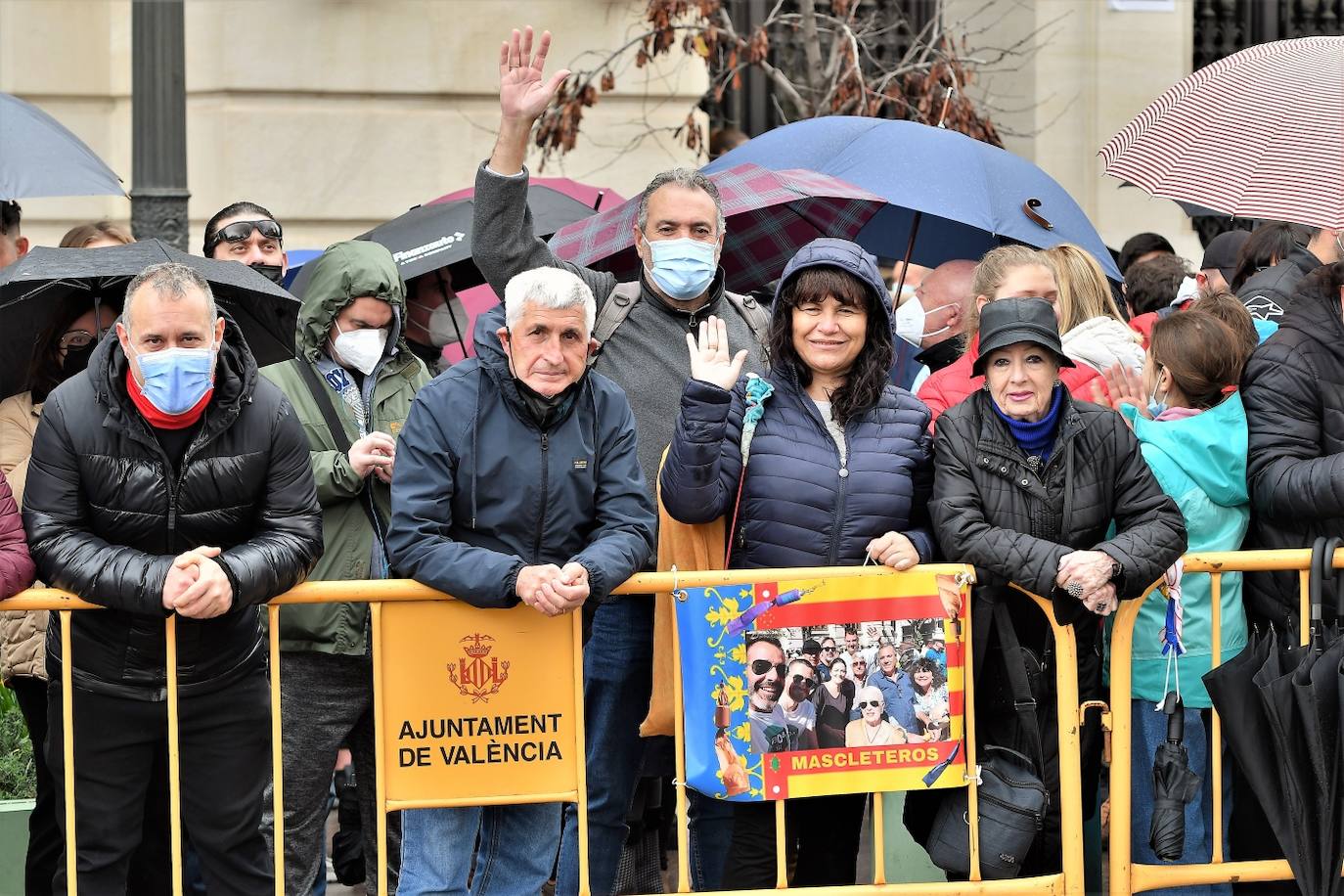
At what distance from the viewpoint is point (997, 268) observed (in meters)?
5.47

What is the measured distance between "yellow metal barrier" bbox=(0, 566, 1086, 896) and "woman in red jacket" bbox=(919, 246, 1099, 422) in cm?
89

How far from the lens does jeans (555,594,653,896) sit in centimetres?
500

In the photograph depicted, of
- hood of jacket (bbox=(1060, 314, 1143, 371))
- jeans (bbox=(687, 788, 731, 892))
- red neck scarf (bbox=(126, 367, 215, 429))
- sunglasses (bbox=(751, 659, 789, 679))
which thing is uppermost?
hood of jacket (bbox=(1060, 314, 1143, 371))

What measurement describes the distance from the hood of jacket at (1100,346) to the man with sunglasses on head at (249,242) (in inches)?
104

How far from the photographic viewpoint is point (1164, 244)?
8.64 metres

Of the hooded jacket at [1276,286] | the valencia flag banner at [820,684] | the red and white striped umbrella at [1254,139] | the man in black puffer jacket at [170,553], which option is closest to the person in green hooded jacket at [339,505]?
the man in black puffer jacket at [170,553]

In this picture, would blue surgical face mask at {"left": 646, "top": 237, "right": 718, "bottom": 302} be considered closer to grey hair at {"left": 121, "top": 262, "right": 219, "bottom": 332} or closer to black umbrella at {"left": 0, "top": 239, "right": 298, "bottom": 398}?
black umbrella at {"left": 0, "top": 239, "right": 298, "bottom": 398}

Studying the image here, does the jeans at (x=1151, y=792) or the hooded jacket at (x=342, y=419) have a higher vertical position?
the hooded jacket at (x=342, y=419)

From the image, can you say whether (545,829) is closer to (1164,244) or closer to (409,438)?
(409,438)

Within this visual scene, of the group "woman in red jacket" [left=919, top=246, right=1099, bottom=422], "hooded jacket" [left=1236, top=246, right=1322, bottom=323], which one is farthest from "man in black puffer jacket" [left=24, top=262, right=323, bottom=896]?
"hooded jacket" [left=1236, top=246, right=1322, bottom=323]

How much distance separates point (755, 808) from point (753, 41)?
5.50 m

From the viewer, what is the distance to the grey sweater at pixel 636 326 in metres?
5.07

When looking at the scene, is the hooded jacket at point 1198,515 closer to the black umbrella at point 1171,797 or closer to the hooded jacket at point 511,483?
the black umbrella at point 1171,797

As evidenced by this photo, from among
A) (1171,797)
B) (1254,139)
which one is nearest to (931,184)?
(1254,139)
